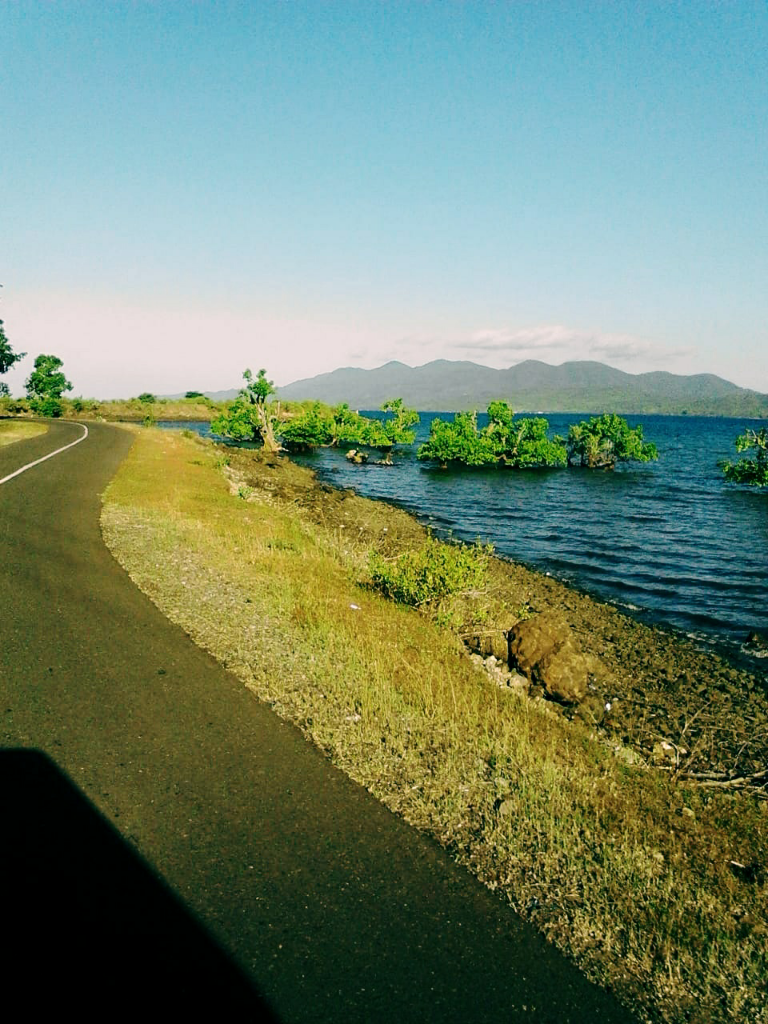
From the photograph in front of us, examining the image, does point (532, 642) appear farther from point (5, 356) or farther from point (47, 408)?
point (47, 408)

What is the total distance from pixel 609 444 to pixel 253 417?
131ft

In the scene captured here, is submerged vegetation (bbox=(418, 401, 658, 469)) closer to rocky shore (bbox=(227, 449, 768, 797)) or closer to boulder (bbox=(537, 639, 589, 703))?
rocky shore (bbox=(227, 449, 768, 797))

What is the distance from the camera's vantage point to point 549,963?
12.0 ft

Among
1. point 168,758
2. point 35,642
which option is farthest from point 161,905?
point 35,642

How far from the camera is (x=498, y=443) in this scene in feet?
192

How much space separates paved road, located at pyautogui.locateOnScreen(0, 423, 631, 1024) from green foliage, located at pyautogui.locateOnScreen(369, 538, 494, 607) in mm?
5442

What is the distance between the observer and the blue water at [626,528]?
1812 centimetres

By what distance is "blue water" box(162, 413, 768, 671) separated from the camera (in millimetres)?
18125

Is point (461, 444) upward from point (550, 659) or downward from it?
upward

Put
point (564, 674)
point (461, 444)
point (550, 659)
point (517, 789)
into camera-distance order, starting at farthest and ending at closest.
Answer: point (461, 444), point (550, 659), point (564, 674), point (517, 789)

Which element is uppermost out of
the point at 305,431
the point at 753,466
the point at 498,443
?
the point at 305,431

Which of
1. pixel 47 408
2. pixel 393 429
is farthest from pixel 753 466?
pixel 47 408

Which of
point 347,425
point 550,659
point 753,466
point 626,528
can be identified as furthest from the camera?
point 347,425

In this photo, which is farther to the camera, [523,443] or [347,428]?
[347,428]
